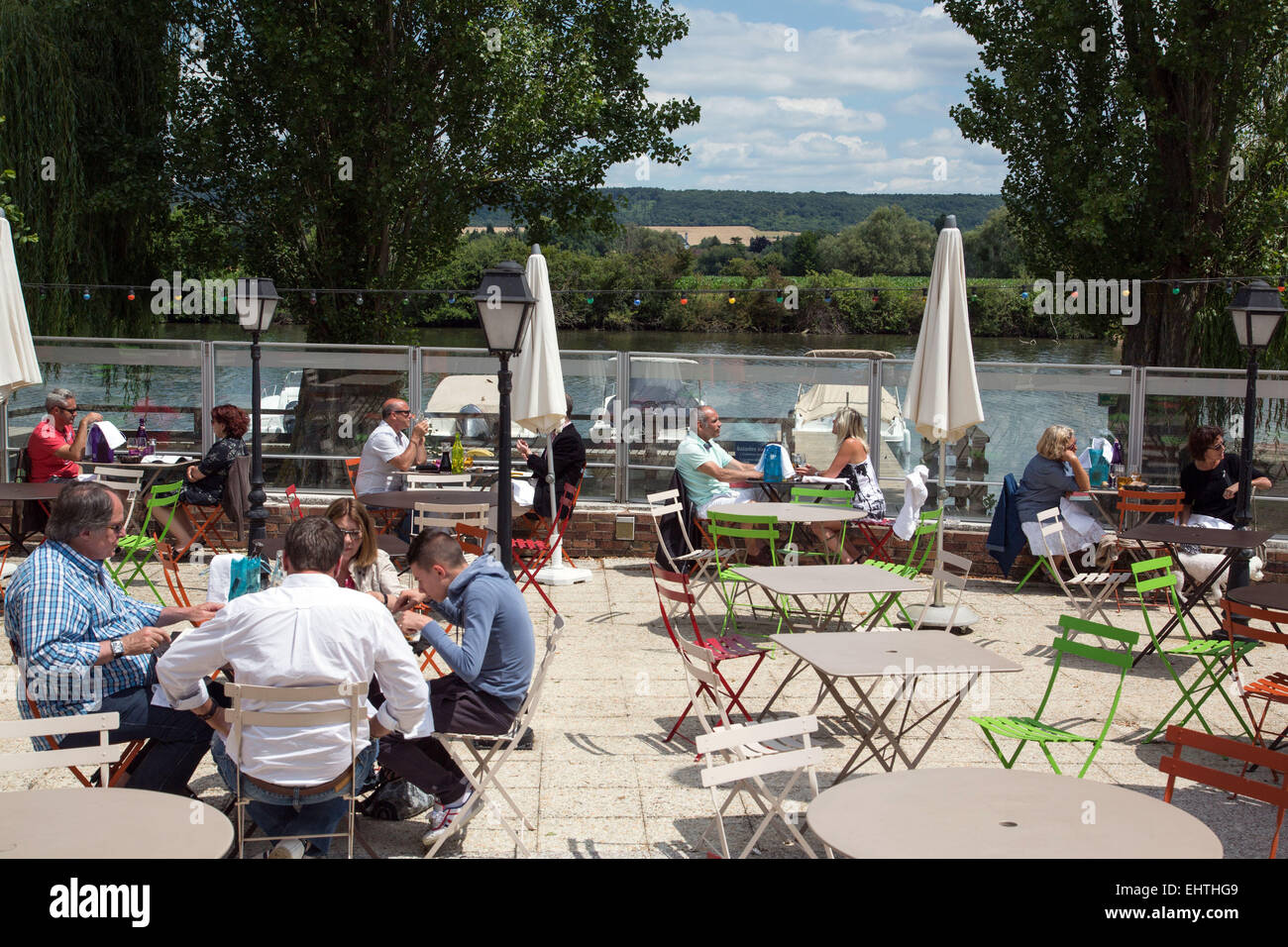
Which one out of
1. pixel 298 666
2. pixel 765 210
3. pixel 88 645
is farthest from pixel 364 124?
pixel 765 210

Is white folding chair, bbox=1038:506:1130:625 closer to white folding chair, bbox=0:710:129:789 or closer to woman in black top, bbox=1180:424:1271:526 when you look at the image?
woman in black top, bbox=1180:424:1271:526

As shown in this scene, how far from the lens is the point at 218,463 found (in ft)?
34.1

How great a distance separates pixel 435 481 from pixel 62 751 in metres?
6.88

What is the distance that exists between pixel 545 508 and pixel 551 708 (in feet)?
12.9

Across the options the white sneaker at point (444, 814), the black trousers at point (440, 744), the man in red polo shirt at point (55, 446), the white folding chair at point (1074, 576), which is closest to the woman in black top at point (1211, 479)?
the white folding chair at point (1074, 576)

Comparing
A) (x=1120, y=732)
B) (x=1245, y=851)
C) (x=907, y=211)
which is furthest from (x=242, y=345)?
(x=907, y=211)

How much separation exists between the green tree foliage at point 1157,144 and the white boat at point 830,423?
7.83 meters

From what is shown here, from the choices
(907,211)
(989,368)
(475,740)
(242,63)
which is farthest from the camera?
(907,211)

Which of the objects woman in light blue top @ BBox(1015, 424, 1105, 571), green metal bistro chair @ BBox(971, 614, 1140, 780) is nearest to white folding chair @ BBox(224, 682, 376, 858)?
green metal bistro chair @ BBox(971, 614, 1140, 780)

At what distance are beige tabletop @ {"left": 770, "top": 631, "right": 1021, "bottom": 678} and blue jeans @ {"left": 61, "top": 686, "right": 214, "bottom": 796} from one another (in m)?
2.64

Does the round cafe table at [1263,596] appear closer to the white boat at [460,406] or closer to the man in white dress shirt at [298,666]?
the man in white dress shirt at [298,666]

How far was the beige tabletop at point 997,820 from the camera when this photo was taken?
11.3 ft
